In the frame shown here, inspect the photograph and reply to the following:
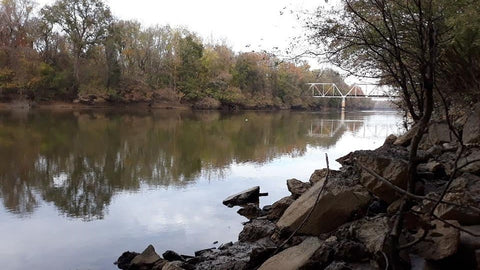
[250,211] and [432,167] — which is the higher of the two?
[432,167]

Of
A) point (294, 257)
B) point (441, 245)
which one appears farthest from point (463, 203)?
point (294, 257)

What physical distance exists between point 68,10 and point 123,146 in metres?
35.6

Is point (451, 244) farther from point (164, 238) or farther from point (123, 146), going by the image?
point (123, 146)

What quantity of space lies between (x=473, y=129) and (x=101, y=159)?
1187 centimetres

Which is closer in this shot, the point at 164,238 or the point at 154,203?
the point at 164,238

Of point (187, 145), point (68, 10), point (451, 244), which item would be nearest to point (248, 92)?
point (68, 10)

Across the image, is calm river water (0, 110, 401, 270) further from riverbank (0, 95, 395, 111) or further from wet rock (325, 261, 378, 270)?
riverbank (0, 95, 395, 111)

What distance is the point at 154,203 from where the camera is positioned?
9234mm

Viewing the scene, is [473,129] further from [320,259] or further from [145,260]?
[145,260]

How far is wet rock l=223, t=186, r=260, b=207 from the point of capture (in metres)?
9.34

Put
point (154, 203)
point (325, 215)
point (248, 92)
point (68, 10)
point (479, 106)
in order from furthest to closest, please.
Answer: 1. point (248, 92)
2. point (68, 10)
3. point (154, 203)
4. point (479, 106)
5. point (325, 215)

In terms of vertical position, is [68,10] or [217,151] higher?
[68,10]

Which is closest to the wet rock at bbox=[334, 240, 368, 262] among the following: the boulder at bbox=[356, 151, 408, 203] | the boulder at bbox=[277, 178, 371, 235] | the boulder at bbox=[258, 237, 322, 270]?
the boulder at bbox=[258, 237, 322, 270]

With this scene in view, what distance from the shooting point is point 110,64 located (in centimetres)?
5019
